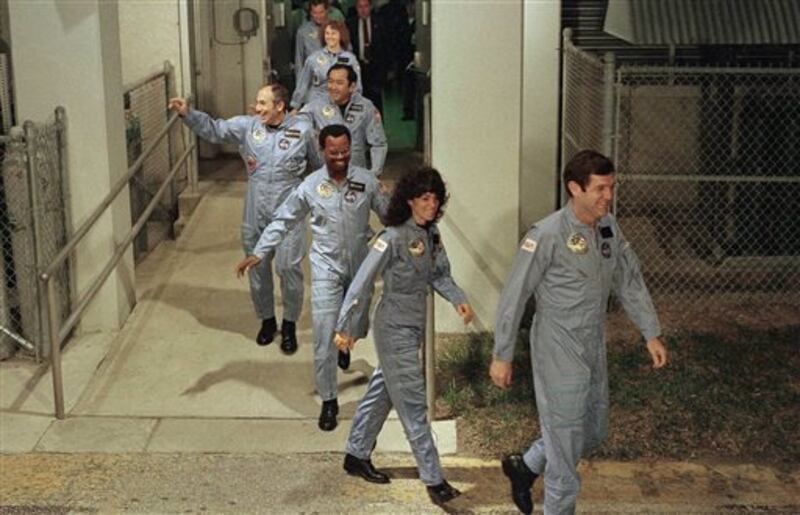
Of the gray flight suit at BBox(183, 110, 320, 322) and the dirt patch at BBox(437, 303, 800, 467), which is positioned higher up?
the gray flight suit at BBox(183, 110, 320, 322)

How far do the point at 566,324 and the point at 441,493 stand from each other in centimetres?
133

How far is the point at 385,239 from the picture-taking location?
258 inches

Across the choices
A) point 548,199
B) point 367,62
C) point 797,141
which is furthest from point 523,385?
point 367,62

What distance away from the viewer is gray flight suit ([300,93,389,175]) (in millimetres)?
9195

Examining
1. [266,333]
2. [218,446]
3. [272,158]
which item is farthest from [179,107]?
[218,446]

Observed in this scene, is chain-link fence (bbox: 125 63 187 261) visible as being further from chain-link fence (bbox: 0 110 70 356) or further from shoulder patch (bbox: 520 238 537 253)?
shoulder patch (bbox: 520 238 537 253)

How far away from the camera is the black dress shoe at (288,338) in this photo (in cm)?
881

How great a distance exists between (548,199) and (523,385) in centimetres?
268

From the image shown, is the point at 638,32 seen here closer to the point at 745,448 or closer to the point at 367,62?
the point at 745,448

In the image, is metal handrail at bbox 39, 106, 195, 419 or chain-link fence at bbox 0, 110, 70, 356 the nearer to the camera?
metal handrail at bbox 39, 106, 195, 419

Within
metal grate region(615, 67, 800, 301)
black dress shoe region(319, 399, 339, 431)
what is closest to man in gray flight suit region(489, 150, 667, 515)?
black dress shoe region(319, 399, 339, 431)

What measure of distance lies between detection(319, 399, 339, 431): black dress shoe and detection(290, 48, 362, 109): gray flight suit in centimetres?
370

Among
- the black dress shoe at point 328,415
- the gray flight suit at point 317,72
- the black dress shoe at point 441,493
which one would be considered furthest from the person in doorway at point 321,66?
the black dress shoe at point 441,493

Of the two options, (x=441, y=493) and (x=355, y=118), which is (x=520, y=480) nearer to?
(x=441, y=493)
